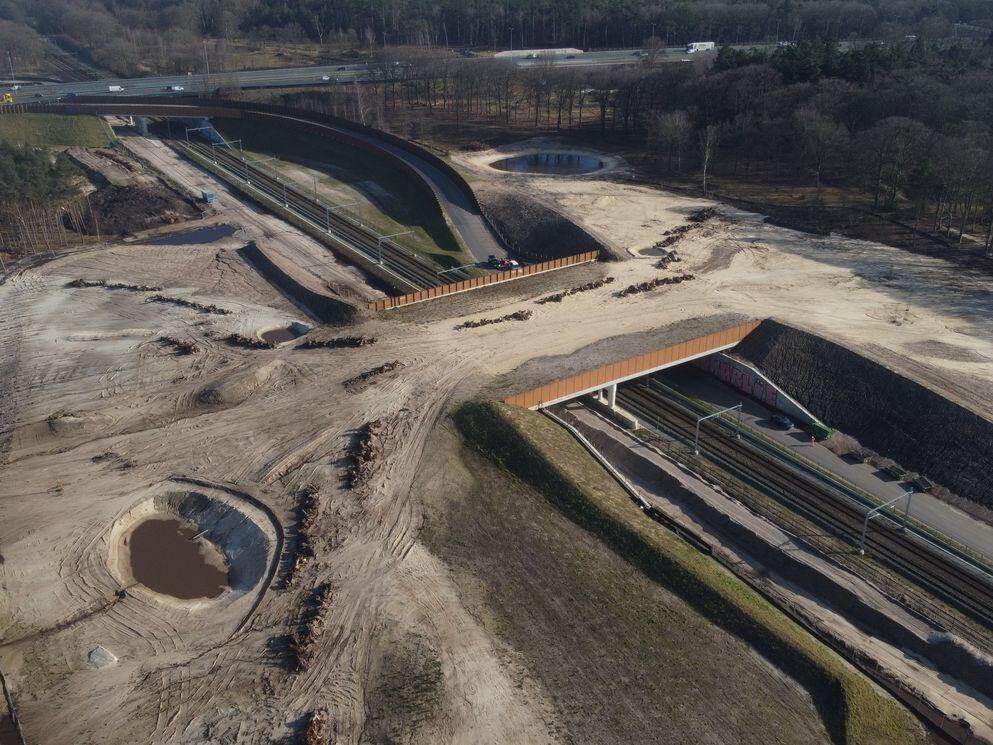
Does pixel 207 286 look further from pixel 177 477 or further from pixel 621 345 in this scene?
pixel 621 345

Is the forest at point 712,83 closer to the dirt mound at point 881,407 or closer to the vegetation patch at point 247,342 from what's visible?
the dirt mound at point 881,407

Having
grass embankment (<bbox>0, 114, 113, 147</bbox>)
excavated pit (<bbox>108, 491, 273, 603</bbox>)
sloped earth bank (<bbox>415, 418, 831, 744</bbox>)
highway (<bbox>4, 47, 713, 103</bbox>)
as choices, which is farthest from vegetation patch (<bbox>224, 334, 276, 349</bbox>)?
highway (<bbox>4, 47, 713, 103</bbox>)

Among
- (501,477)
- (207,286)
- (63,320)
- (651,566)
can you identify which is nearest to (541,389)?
(501,477)

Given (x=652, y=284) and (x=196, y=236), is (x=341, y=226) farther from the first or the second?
(x=652, y=284)

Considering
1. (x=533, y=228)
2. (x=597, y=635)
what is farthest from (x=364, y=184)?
(x=597, y=635)

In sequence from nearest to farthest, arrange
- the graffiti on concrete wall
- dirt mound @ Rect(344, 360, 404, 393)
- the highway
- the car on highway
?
1. dirt mound @ Rect(344, 360, 404, 393)
2. the car on highway
3. the graffiti on concrete wall
4. the highway

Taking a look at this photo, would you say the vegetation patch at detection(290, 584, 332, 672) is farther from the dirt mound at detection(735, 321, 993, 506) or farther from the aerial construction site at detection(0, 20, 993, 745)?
the dirt mound at detection(735, 321, 993, 506)
